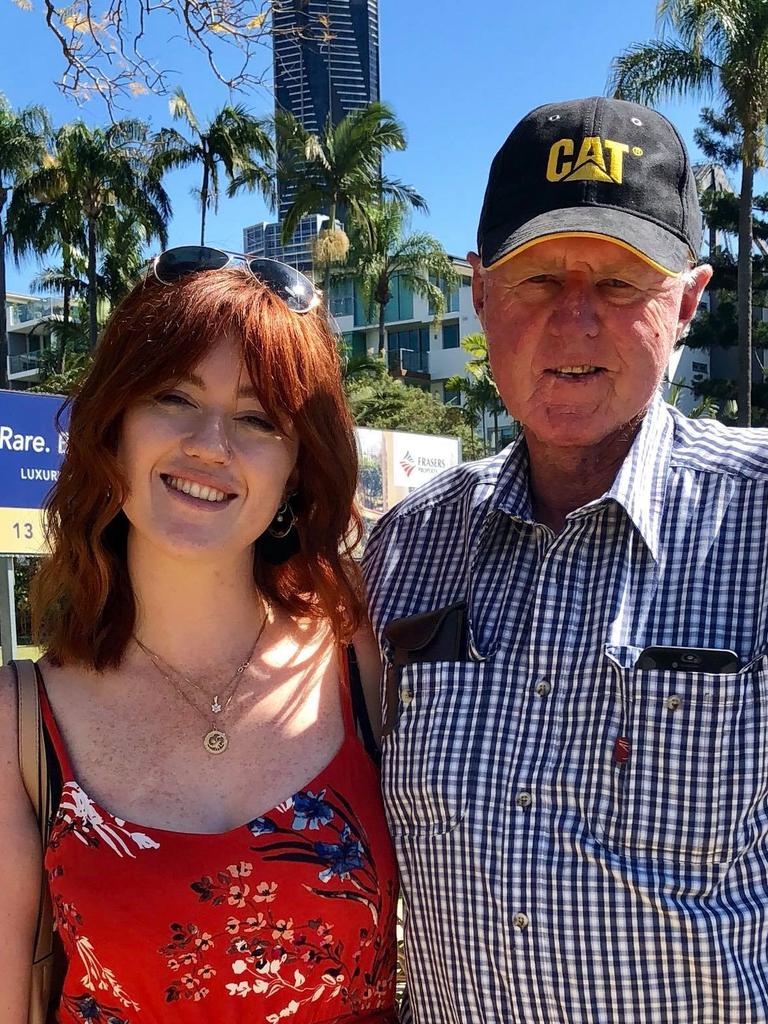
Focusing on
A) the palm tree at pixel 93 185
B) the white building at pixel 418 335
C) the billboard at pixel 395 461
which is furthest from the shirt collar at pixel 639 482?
the white building at pixel 418 335

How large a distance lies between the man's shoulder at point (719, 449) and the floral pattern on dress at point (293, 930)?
1.04m

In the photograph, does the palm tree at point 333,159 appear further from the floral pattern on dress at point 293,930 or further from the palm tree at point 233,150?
the floral pattern on dress at point 293,930

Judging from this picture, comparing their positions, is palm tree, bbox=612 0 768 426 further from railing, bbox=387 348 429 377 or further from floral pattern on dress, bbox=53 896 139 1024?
railing, bbox=387 348 429 377

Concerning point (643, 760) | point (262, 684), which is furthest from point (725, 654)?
point (262, 684)

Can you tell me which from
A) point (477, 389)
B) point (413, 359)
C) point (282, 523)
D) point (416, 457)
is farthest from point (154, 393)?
point (413, 359)

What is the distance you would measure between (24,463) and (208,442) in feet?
16.8

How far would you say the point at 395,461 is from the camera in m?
11.2

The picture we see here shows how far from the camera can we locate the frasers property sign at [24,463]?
6.72m

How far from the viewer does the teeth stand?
7.12 ft

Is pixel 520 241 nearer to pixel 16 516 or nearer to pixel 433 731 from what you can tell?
pixel 433 731

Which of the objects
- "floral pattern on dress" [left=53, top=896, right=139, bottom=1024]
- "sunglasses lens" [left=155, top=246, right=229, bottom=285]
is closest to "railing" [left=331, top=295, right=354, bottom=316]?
"sunglasses lens" [left=155, top=246, right=229, bottom=285]

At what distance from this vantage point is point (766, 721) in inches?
70.0

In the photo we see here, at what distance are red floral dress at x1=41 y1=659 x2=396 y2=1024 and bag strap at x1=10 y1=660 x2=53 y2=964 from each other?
0.13 ft

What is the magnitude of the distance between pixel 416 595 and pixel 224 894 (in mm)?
753
